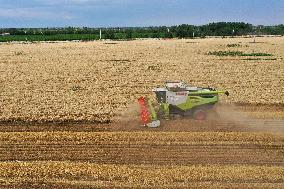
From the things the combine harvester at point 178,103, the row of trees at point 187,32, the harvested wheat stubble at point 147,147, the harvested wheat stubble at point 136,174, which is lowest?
the harvested wheat stubble at point 136,174

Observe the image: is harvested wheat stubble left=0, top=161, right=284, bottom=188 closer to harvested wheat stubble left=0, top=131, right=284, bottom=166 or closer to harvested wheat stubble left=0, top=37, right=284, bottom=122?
harvested wheat stubble left=0, top=131, right=284, bottom=166

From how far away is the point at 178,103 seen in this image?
12.9m

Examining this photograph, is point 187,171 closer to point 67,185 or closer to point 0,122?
point 67,185

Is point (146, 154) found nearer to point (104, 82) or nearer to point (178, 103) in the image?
point (178, 103)

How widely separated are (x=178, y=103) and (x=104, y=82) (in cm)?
915

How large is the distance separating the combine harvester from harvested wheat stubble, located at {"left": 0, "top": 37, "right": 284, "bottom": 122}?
166 centimetres

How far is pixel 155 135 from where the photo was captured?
12.1 meters

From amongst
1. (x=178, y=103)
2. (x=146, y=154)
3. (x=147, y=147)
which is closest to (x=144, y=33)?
(x=178, y=103)

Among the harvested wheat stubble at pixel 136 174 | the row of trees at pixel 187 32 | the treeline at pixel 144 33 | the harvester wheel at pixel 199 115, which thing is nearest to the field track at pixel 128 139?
the harvested wheat stubble at pixel 136 174

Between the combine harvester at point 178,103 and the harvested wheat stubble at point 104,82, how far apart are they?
1.66 m

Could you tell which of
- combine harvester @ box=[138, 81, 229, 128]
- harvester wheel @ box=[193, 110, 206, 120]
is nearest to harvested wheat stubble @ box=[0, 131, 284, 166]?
combine harvester @ box=[138, 81, 229, 128]

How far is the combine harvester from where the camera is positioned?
505 inches

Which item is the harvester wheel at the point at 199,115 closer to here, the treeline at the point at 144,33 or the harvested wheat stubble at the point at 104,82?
the harvested wheat stubble at the point at 104,82

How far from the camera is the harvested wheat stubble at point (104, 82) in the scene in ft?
51.3
